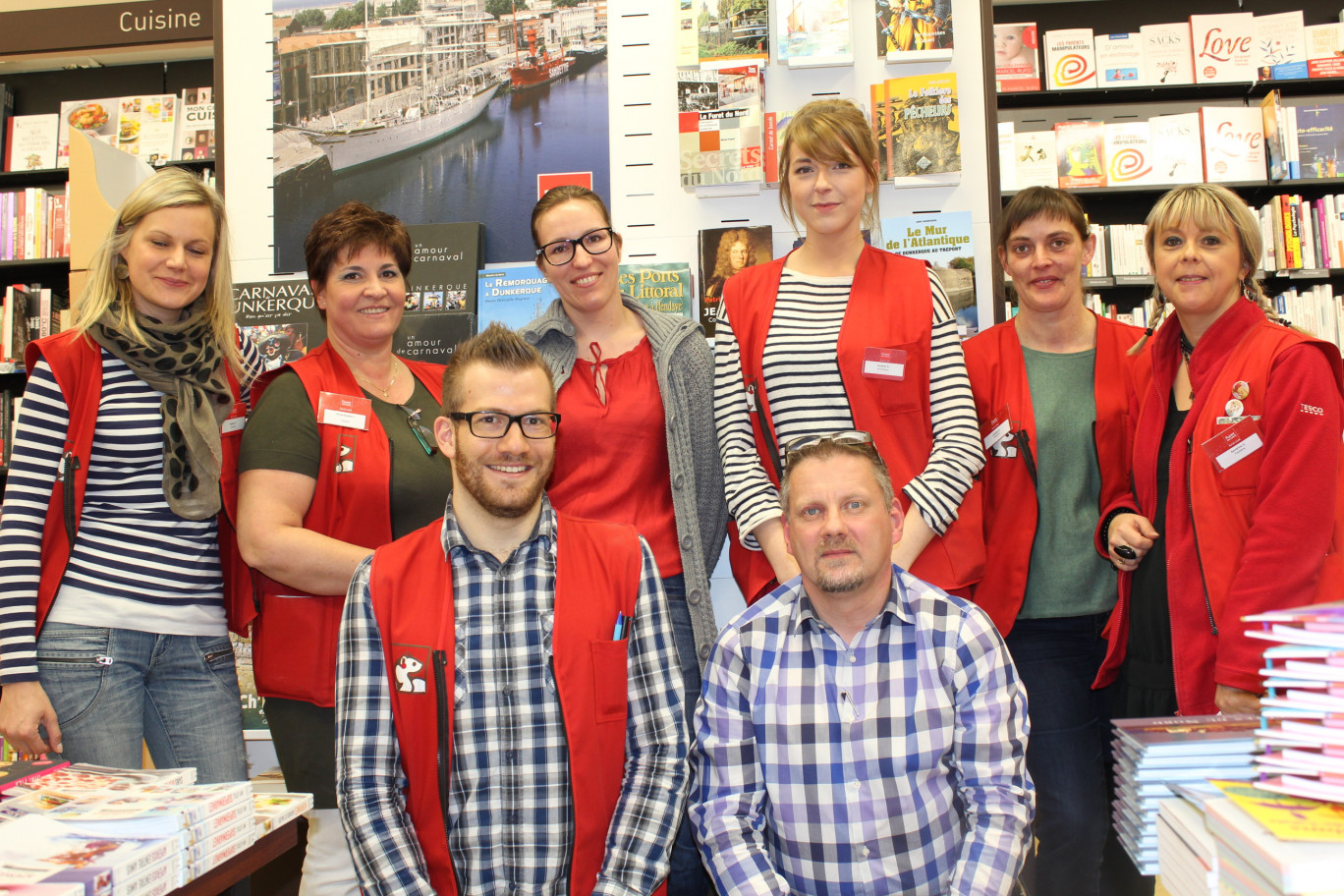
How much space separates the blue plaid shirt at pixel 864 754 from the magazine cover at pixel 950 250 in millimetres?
1309

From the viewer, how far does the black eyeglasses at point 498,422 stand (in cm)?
160

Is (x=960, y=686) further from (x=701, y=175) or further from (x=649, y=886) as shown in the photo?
(x=701, y=175)

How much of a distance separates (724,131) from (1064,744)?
195cm

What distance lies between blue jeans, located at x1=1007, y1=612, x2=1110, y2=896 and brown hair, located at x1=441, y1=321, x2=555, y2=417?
4.43 feet

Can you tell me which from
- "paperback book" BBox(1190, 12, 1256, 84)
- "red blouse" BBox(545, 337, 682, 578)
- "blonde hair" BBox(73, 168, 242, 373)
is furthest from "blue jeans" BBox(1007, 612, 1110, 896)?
"paperback book" BBox(1190, 12, 1256, 84)

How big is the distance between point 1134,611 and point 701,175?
5.58ft

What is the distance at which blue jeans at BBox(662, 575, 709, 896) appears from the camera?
6.73 ft

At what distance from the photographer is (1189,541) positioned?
1.88 metres

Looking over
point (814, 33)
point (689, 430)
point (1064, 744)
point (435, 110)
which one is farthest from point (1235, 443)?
point (435, 110)

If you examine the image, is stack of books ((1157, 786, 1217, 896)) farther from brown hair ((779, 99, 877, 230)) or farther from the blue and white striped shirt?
the blue and white striped shirt

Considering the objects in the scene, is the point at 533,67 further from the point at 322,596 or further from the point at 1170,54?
the point at 1170,54

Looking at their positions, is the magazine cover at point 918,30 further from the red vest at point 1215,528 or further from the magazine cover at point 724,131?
the red vest at point 1215,528

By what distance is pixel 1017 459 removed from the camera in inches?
85.3

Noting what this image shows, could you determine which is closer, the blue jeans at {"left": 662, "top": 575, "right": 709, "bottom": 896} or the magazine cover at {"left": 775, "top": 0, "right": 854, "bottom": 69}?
the blue jeans at {"left": 662, "top": 575, "right": 709, "bottom": 896}
